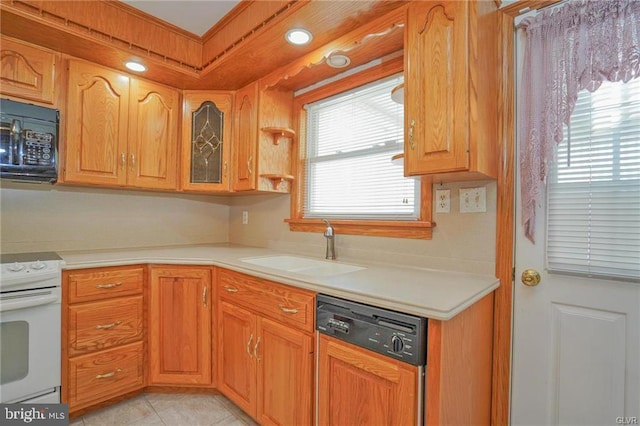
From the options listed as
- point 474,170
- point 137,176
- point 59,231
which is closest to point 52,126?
point 137,176

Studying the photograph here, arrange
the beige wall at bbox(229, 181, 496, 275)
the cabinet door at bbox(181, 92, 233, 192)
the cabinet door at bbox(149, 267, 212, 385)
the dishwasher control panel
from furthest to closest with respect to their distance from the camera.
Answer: the cabinet door at bbox(181, 92, 233, 192) < the cabinet door at bbox(149, 267, 212, 385) < the beige wall at bbox(229, 181, 496, 275) < the dishwasher control panel

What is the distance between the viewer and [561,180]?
4.32 ft

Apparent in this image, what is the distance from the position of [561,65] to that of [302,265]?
164 centimetres

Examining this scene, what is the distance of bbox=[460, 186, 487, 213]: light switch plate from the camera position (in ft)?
4.93

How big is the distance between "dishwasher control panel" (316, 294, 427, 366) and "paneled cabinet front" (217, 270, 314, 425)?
0.11 metres

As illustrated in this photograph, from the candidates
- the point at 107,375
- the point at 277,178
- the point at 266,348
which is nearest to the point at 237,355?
the point at 266,348

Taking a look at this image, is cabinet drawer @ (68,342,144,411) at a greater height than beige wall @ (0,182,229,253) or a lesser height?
lesser

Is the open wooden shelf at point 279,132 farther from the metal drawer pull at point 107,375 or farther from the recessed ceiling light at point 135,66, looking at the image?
the metal drawer pull at point 107,375

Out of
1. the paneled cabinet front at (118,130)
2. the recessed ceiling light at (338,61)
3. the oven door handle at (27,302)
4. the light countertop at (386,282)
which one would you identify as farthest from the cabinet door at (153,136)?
the recessed ceiling light at (338,61)

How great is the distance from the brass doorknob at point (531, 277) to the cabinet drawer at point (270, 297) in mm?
936

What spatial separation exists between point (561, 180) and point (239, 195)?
2.39 metres

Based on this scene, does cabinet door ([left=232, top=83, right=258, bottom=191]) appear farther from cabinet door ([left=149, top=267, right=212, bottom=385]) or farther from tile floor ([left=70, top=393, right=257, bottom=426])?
tile floor ([left=70, top=393, right=257, bottom=426])

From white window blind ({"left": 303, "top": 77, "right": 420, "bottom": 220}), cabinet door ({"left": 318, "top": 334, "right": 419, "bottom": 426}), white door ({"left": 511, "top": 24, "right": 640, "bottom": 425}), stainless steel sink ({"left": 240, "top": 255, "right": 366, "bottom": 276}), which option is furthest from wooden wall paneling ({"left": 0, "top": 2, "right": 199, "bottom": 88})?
white door ({"left": 511, "top": 24, "right": 640, "bottom": 425})

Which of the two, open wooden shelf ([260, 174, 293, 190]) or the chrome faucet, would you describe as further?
open wooden shelf ([260, 174, 293, 190])
